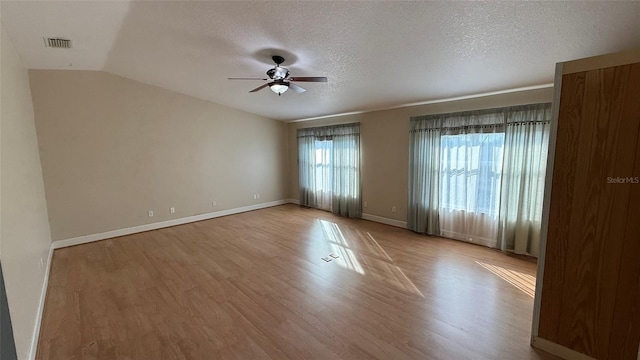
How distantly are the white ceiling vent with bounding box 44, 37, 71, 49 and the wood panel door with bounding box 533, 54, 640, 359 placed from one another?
5078 mm

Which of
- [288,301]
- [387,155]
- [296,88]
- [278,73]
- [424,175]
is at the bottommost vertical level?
[288,301]

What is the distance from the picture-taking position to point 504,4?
1.88 metres

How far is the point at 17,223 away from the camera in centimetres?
213

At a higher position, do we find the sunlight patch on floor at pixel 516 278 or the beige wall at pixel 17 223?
the beige wall at pixel 17 223

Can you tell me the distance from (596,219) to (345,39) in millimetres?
2463

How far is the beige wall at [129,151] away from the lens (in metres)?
4.09

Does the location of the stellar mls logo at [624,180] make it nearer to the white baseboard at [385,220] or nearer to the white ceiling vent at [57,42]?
the white baseboard at [385,220]

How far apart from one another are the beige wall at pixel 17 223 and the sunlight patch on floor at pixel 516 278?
427 centimetres

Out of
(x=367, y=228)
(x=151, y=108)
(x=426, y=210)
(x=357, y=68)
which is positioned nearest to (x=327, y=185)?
(x=367, y=228)

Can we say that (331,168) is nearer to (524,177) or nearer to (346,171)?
(346,171)

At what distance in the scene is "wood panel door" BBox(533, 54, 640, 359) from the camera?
155 centimetres

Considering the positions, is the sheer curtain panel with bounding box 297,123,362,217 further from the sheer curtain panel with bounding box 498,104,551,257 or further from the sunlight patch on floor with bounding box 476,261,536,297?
the sunlight patch on floor with bounding box 476,261,536,297

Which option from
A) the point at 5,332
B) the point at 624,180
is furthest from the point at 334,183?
the point at 5,332

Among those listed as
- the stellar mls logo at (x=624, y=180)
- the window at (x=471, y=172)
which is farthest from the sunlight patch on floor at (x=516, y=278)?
the stellar mls logo at (x=624, y=180)
